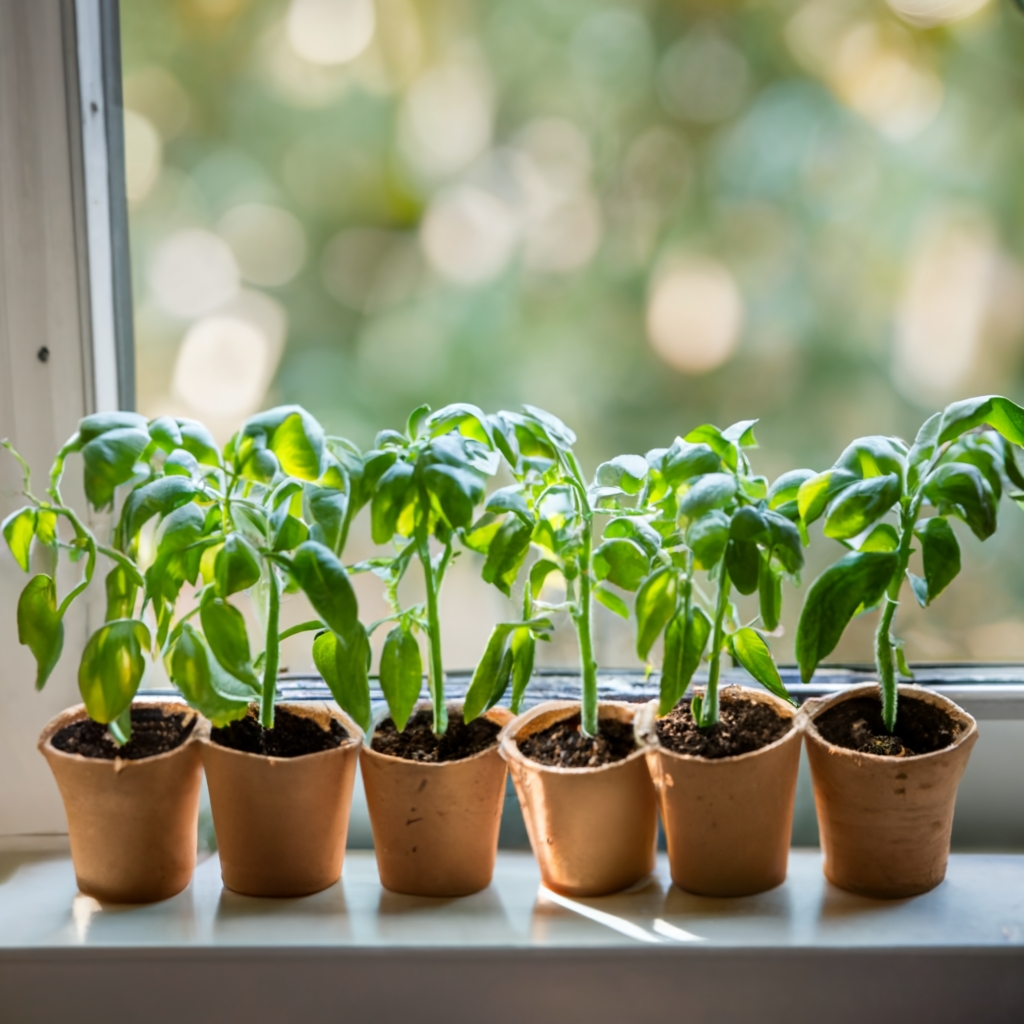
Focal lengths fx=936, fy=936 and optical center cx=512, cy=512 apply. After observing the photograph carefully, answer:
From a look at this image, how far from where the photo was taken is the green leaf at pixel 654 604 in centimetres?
77

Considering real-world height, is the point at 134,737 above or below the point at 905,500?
below

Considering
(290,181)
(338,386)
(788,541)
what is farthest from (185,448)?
(788,541)

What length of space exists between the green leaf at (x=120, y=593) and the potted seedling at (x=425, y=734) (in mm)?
207

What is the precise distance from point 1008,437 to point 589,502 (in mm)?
364

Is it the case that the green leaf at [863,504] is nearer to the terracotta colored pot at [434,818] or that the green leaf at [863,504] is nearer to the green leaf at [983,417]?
the green leaf at [983,417]

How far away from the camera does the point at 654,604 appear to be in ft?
2.57

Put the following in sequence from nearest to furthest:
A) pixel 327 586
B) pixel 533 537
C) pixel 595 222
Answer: pixel 327 586
pixel 533 537
pixel 595 222

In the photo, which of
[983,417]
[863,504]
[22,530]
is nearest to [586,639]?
[863,504]

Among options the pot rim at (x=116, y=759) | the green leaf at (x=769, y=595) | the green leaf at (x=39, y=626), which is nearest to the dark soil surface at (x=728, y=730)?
the green leaf at (x=769, y=595)

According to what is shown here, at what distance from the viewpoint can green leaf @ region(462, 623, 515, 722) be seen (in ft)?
2.72

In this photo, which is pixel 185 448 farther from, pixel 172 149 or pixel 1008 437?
pixel 1008 437

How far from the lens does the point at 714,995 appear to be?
0.77 m

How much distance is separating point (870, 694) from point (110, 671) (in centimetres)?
70

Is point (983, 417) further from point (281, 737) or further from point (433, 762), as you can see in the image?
point (281, 737)
